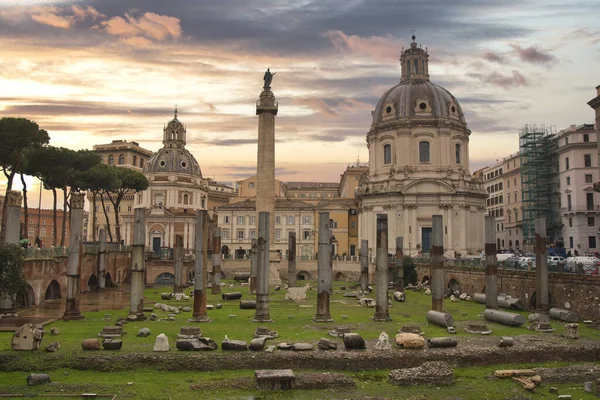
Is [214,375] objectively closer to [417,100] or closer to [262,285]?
[262,285]

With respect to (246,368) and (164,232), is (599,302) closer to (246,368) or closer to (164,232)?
(246,368)

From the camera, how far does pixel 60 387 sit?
15.5 m

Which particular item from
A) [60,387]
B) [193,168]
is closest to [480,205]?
[193,168]

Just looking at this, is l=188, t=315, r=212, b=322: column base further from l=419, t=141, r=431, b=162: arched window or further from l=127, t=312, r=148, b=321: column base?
l=419, t=141, r=431, b=162: arched window

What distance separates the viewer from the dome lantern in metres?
72.8

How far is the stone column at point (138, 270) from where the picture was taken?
2706 cm

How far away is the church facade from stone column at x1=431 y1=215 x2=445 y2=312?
33.4 metres

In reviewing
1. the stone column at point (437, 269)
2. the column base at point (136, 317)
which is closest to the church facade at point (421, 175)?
the stone column at point (437, 269)

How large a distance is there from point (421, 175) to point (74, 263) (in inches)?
1811

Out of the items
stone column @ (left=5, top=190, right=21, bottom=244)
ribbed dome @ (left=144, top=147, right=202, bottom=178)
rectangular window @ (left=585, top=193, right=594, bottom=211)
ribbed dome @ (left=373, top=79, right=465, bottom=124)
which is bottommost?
stone column @ (left=5, top=190, right=21, bottom=244)

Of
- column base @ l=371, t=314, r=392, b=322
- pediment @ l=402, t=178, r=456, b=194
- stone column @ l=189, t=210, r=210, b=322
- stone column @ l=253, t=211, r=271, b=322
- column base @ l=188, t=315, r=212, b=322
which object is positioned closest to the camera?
stone column @ l=253, t=211, r=271, b=322

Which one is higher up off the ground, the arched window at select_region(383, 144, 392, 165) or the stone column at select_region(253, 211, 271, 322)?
the arched window at select_region(383, 144, 392, 165)

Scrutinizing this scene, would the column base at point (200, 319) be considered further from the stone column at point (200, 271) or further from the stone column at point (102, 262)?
the stone column at point (102, 262)

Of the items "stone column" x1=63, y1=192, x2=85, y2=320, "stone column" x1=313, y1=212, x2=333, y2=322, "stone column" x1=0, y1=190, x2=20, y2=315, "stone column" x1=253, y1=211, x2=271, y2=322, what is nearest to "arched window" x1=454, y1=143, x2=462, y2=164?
"stone column" x1=313, y1=212, x2=333, y2=322
